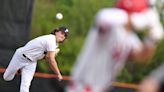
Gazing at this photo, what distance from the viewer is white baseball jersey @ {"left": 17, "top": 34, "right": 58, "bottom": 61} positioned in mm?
5855

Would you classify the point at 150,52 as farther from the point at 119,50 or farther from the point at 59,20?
the point at 59,20

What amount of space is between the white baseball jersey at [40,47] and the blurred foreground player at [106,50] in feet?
8.07

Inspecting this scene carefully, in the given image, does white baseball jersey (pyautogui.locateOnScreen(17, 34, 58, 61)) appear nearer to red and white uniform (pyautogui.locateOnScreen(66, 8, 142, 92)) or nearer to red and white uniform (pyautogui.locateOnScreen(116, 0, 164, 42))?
red and white uniform (pyautogui.locateOnScreen(66, 8, 142, 92))

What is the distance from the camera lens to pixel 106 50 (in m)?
3.30

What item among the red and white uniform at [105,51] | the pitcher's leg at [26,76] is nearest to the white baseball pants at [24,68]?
the pitcher's leg at [26,76]

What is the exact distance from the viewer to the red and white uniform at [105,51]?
3.23 metres

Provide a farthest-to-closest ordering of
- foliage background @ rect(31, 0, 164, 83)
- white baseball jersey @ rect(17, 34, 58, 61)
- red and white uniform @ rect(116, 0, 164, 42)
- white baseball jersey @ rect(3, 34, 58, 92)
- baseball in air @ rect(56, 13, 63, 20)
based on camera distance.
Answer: foliage background @ rect(31, 0, 164, 83) < baseball in air @ rect(56, 13, 63, 20) < white baseball jersey @ rect(3, 34, 58, 92) < white baseball jersey @ rect(17, 34, 58, 61) < red and white uniform @ rect(116, 0, 164, 42)

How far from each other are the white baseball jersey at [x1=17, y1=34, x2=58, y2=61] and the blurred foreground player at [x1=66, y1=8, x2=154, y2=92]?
8.07ft

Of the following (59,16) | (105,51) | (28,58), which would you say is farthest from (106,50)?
(59,16)

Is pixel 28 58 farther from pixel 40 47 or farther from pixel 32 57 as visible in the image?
pixel 40 47

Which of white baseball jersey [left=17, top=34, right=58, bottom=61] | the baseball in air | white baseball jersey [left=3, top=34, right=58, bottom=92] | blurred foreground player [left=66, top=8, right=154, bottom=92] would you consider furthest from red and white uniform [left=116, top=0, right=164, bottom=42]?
the baseball in air

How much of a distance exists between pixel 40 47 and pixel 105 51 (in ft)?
9.08

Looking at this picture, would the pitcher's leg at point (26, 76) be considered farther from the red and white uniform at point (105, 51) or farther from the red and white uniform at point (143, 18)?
the red and white uniform at point (143, 18)

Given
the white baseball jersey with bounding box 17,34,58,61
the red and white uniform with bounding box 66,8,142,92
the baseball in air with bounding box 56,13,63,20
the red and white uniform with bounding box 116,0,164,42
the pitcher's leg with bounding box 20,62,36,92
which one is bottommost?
the pitcher's leg with bounding box 20,62,36,92
